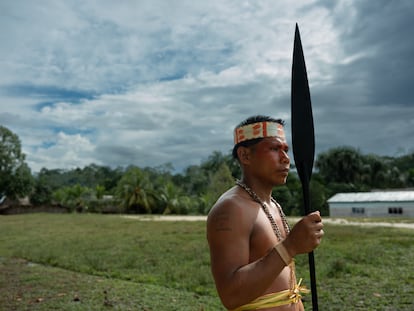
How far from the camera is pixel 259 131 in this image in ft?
6.88

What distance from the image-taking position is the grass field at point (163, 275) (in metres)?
5.67

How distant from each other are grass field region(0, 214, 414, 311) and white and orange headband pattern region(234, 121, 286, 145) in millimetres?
3784

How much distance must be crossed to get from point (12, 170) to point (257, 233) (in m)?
43.0

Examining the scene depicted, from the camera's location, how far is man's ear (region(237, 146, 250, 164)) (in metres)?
2.11

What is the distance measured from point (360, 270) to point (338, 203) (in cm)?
2274

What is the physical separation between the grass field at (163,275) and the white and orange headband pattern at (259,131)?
3.78 m

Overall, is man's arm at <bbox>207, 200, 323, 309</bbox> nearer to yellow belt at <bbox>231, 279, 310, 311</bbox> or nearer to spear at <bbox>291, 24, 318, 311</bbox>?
yellow belt at <bbox>231, 279, 310, 311</bbox>

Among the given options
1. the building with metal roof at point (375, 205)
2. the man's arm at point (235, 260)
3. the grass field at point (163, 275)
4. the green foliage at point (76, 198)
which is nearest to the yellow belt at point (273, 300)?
the man's arm at point (235, 260)

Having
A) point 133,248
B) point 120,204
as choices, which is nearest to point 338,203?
point 120,204

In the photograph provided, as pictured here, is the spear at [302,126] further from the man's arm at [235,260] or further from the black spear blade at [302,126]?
the man's arm at [235,260]

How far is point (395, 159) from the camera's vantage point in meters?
46.8

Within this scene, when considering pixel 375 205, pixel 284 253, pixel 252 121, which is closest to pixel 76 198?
pixel 375 205

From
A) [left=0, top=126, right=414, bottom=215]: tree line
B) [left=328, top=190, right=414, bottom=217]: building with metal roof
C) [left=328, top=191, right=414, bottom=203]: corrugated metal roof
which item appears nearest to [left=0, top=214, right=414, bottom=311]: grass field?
[left=328, top=190, right=414, bottom=217]: building with metal roof

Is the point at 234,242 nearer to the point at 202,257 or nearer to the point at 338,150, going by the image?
the point at 202,257
